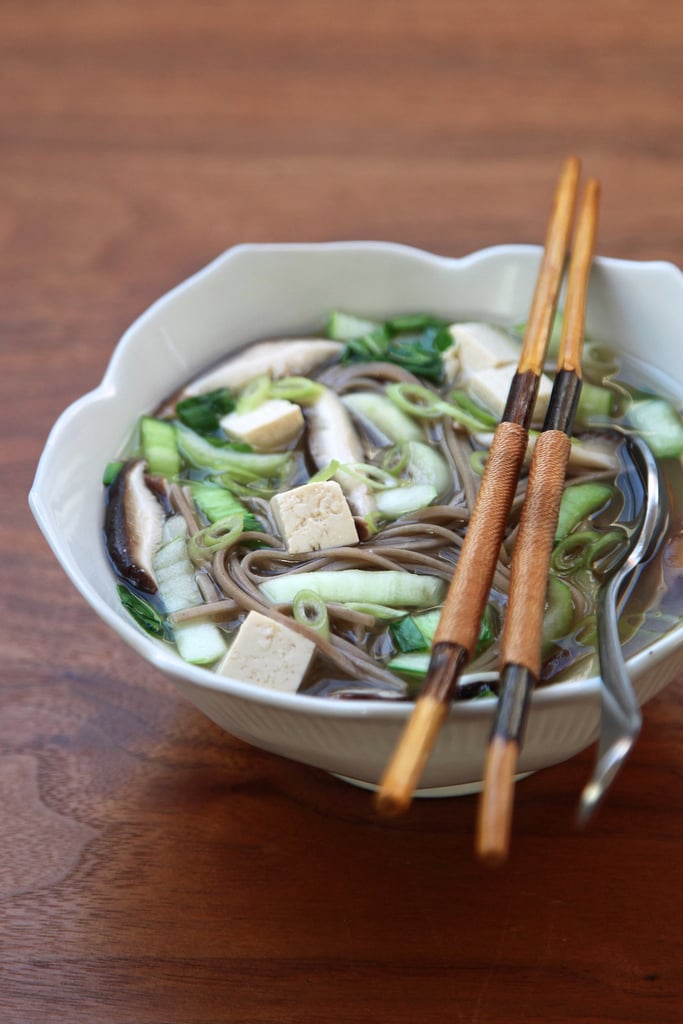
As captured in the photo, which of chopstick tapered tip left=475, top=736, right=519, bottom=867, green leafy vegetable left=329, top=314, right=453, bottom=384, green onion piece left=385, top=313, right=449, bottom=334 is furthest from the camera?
green onion piece left=385, top=313, right=449, bottom=334

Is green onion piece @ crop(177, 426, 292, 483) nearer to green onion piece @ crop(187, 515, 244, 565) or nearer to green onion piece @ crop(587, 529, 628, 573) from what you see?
green onion piece @ crop(187, 515, 244, 565)

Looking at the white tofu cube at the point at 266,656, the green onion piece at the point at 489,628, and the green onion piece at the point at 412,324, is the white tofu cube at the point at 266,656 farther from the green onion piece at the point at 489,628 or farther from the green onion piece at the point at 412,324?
the green onion piece at the point at 412,324

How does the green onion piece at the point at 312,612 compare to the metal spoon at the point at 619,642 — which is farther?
the green onion piece at the point at 312,612

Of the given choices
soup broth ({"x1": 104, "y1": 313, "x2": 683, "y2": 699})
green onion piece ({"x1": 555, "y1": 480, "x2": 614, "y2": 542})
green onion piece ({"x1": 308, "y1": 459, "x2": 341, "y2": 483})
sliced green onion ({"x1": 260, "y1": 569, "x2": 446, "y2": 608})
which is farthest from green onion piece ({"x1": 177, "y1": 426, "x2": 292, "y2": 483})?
green onion piece ({"x1": 555, "y1": 480, "x2": 614, "y2": 542})

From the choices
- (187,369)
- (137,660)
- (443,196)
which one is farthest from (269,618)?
(443,196)

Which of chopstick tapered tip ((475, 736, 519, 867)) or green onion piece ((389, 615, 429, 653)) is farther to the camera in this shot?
green onion piece ((389, 615, 429, 653))

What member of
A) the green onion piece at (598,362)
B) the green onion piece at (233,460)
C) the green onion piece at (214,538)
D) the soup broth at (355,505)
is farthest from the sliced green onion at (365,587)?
the green onion piece at (598,362)
